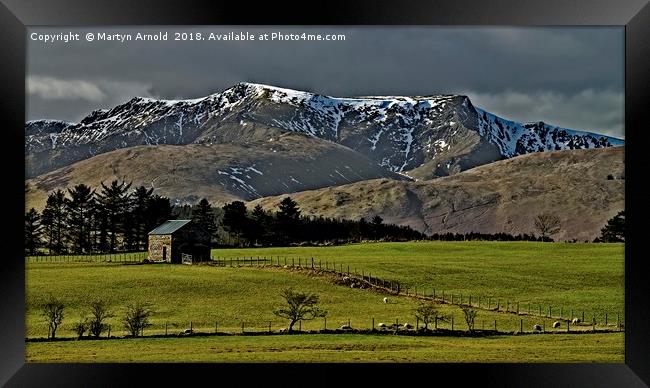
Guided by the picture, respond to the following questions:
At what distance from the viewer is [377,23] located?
48.3ft

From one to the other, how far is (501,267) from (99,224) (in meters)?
24.9

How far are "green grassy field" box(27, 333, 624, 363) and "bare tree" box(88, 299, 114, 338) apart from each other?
0.99m

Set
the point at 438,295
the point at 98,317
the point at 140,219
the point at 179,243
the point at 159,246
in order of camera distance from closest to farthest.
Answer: the point at 98,317, the point at 438,295, the point at 179,243, the point at 159,246, the point at 140,219

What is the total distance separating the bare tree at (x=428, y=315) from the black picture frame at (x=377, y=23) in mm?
10174

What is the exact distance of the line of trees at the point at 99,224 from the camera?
4059 cm

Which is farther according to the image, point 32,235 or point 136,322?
point 32,235

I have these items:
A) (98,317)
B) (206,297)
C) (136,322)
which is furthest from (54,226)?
(136,322)

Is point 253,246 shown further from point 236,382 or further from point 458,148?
point 458,148

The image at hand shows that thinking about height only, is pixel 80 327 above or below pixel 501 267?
below

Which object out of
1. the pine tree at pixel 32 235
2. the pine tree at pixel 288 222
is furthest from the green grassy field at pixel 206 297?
the pine tree at pixel 288 222

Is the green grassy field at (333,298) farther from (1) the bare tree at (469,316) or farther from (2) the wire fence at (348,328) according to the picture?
(1) the bare tree at (469,316)

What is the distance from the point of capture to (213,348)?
2097 cm

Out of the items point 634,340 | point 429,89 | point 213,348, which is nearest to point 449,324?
point 213,348

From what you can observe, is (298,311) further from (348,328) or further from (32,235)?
(32,235)
